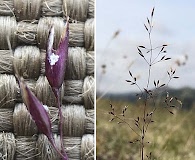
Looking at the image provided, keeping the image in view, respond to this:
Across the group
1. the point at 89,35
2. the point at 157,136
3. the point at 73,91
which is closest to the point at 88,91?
the point at 73,91

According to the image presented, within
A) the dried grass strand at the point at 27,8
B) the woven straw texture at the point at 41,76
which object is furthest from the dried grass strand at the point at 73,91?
the dried grass strand at the point at 27,8

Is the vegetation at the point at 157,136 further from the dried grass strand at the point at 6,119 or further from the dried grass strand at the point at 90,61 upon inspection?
the dried grass strand at the point at 6,119

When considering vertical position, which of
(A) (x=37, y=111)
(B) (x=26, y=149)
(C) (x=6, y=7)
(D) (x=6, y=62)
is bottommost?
(B) (x=26, y=149)

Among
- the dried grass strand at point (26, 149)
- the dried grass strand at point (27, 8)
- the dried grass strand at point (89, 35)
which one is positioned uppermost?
the dried grass strand at point (27, 8)

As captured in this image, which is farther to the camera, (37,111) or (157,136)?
(157,136)

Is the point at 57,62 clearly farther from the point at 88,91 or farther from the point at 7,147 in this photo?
the point at 7,147

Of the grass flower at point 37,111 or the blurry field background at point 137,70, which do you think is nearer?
the grass flower at point 37,111

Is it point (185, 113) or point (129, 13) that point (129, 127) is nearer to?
point (185, 113)

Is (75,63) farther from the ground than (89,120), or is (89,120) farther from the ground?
(75,63)
